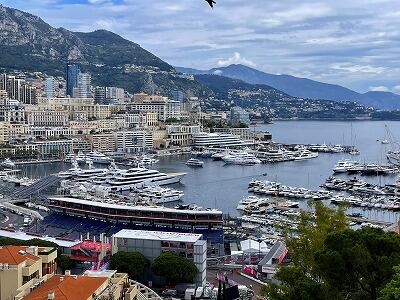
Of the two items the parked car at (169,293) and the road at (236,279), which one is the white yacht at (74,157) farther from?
the parked car at (169,293)

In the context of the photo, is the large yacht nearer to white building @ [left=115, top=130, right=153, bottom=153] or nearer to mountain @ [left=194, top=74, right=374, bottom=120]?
white building @ [left=115, top=130, right=153, bottom=153]

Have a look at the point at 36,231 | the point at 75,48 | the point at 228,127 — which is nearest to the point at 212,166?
the point at 228,127

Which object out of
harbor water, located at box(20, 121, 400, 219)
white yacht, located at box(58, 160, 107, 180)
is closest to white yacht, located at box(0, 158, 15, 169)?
harbor water, located at box(20, 121, 400, 219)

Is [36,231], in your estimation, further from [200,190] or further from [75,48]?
[75,48]

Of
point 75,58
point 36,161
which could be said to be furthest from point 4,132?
point 75,58

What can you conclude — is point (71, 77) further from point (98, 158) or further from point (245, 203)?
point (245, 203)
